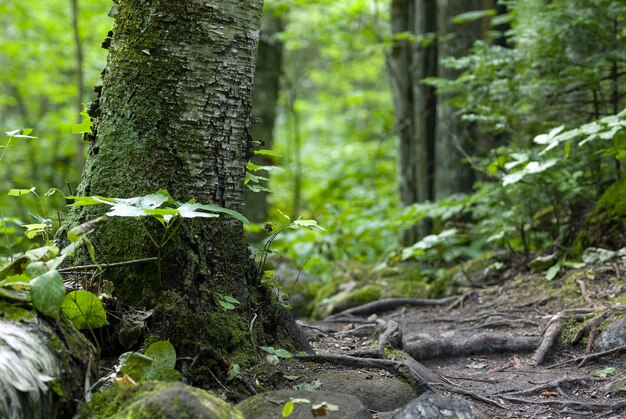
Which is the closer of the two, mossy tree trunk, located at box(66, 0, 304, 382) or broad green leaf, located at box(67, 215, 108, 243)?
broad green leaf, located at box(67, 215, 108, 243)

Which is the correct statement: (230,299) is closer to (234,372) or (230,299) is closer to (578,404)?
(234,372)

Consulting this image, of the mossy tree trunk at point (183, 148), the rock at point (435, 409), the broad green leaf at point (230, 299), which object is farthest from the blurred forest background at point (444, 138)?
the rock at point (435, 409)

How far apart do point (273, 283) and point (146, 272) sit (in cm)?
76

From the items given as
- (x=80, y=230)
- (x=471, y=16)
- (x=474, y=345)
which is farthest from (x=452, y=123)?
(x=80, y=230)

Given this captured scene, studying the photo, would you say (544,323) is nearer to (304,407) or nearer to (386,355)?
(386,355)

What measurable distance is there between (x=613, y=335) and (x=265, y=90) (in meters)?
7.68

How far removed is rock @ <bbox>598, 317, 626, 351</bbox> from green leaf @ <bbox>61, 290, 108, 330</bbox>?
3.08 meters

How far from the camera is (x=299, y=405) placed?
2213 millimetres

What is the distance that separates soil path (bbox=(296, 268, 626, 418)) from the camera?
313cm

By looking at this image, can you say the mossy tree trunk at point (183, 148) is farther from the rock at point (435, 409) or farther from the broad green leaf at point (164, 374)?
the rock at point (435, 409)

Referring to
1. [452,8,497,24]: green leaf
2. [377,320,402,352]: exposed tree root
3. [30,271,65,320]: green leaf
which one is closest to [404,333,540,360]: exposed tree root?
[377,320,402,352]: exposed tree root

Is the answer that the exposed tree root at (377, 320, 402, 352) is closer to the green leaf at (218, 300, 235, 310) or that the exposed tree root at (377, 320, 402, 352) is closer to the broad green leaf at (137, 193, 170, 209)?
the green leaf at (218, 300, 235, 310)

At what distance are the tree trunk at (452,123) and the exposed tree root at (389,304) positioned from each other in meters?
2.26

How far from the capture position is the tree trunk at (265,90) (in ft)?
32.7
